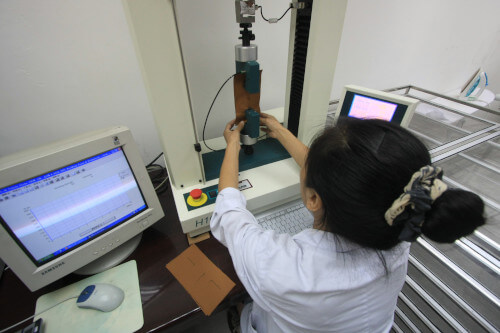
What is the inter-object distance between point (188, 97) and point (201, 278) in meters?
0.52

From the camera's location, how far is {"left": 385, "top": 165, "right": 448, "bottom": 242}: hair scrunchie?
0.35 meters

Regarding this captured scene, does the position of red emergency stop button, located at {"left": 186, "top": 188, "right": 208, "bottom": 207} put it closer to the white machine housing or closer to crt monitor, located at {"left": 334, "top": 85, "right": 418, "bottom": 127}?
the white machine housing

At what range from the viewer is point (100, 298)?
582 millimetres

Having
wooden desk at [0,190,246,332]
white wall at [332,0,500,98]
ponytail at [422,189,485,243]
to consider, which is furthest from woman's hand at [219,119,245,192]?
white wall at [332,0,500,98]

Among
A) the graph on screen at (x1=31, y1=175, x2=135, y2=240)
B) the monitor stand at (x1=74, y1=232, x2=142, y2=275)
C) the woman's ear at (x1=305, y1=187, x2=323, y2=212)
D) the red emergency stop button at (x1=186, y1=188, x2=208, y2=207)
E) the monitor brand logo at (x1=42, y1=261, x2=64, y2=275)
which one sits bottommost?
the monitor stand at (x1=74, y1=232, x2=142, y2=275)

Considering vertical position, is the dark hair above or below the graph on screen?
above

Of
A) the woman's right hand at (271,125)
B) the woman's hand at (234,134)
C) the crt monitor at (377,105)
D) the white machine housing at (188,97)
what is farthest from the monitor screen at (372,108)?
the woman's hand at (234,134)

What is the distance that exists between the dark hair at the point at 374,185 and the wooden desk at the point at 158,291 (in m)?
0.39

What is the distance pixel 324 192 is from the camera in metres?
0.44

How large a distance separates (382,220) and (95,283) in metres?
0.75

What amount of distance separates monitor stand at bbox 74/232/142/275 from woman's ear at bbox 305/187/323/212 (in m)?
0.59

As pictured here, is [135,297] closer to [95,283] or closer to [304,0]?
[95,283]

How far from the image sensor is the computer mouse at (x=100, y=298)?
0.58 metres

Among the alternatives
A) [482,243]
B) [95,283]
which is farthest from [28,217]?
[482,243]
